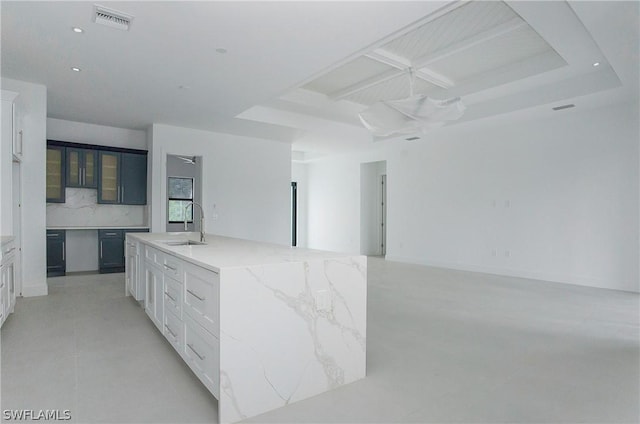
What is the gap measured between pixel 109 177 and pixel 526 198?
24.7 ft

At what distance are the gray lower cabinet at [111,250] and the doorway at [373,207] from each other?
5793 mm

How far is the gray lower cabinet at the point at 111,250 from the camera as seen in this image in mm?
6191

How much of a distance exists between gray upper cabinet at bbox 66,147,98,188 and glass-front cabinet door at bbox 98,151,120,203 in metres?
0.09

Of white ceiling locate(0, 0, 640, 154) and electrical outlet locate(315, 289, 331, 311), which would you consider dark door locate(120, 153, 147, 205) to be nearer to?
white ceiling locate(0, 0, 640, 154)

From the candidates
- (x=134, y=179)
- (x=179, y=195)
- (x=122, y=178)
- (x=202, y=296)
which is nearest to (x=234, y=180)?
(x=179, y=195)

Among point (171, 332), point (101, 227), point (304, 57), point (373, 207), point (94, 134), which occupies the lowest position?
point (171, 332)

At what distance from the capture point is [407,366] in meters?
2.61

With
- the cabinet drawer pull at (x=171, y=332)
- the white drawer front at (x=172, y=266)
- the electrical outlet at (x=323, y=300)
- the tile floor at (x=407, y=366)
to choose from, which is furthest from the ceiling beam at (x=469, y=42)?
the cabinet drawer pull at (x=171, y=332)

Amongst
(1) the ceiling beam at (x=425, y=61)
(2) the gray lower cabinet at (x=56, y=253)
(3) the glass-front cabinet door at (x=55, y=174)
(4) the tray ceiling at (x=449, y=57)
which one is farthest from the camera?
(3) the glass-front cabinet door at (x=55, y=174)

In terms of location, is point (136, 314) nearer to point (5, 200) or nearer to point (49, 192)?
point (5, 200)

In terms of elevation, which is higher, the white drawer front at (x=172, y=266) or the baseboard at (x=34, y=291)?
the white drawer front at (x=172, y=266)

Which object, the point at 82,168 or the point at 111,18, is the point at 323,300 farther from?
the point at 82,168

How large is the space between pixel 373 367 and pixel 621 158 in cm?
540

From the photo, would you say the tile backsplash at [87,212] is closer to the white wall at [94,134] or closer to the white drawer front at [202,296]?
the white wall at [94,134]
